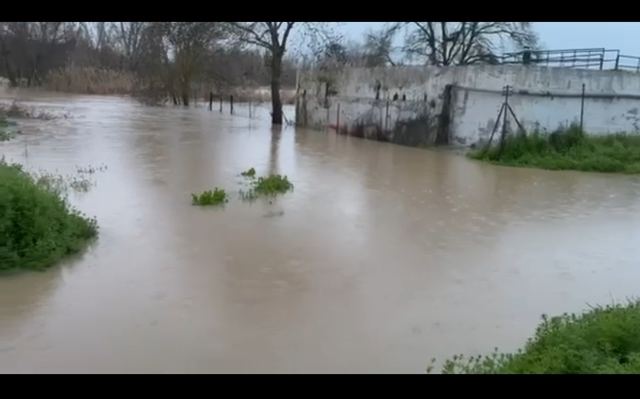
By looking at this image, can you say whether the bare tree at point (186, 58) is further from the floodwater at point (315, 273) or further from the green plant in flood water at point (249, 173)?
the floodwater at point (315, 273)

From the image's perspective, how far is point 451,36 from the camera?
107 feet

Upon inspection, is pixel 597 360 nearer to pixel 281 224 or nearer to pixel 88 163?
pixel 281 224

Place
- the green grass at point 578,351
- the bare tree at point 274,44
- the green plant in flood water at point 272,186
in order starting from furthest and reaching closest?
the bare tree at point 274,44
the green plant in flood water at point 272,186
the green grass at point 578,351

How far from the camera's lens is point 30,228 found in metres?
7.63

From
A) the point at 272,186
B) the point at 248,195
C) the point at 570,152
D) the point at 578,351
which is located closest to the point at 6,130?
the point at 272,186

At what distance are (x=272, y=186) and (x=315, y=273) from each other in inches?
227

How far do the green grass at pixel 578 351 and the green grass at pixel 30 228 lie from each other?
202 inches

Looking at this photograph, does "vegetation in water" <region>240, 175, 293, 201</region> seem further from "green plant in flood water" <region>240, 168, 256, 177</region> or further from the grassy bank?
the grassy bank

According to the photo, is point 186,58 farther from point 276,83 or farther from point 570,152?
point 570,152

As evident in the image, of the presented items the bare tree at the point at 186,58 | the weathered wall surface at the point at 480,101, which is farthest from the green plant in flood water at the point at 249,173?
the bare tree at the point at 186,58

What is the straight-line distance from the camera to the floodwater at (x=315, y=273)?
5469mm

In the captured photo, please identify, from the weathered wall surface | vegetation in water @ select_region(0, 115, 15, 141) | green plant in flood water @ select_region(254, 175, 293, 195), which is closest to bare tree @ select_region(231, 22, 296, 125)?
the weathered wall surface

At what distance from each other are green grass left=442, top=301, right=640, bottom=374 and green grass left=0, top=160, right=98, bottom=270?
512cm
